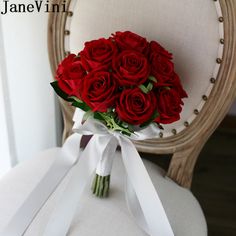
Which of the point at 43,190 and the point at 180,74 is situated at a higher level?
the point at 180,74

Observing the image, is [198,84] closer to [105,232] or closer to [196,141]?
[196,141]

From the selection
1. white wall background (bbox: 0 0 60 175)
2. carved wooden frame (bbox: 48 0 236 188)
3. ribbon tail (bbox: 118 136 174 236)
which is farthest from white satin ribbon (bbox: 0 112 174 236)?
white wall background (bbox: 0 0 60 175)

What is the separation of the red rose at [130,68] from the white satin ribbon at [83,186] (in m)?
0.09

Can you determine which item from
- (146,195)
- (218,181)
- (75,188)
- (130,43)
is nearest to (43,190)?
(75,188)

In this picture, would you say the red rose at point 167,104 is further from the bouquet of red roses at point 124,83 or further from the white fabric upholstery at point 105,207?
the white fabric upholstery at point 105,207

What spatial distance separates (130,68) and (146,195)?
0.21m

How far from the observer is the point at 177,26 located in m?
0.59

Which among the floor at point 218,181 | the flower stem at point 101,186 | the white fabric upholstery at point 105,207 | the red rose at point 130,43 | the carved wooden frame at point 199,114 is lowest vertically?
the floor at point 218,181

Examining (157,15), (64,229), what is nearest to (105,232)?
(64,229)

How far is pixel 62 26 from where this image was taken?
0.67 meters

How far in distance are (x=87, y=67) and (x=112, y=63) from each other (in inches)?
1.5

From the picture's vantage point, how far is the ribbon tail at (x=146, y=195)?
0.56 m

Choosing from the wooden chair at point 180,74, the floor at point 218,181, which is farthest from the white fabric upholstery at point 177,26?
the floor at point 218,181

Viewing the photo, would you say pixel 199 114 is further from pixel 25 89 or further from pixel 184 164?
pixel 25 89
